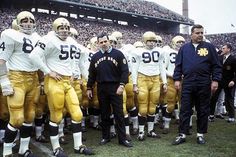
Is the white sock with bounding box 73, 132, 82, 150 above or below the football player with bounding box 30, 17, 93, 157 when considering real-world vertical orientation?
A: below

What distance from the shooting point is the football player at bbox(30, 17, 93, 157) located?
5086mm

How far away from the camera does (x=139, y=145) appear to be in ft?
19.3

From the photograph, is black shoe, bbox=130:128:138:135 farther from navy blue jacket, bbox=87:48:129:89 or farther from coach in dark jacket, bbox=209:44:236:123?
coach in dark jacket, bbox=209:44:236:123

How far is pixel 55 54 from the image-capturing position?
17.3 ft

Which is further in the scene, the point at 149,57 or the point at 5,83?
the point at 149,57

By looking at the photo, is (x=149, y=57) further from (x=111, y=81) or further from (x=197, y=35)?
(x=111, y=81)

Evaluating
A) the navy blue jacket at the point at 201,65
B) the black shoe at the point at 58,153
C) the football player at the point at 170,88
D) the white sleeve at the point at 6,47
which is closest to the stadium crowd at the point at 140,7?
the football player at the point at 170,88

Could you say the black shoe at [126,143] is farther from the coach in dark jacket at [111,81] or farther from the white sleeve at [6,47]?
the white sleeve at [6,47]

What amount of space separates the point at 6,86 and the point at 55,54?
0.93 metres

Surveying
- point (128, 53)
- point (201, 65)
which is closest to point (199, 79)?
point (201, 65)

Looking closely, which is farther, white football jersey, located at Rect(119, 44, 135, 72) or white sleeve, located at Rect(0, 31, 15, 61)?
white football jersey, located at Rect(119, 44, 135, 72)

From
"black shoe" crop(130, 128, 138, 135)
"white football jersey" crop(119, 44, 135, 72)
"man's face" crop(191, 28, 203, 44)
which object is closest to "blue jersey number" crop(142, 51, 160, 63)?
"white football jersey" crop(119, 44, 135, 72)

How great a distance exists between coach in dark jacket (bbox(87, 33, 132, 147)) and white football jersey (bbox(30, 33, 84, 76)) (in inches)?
26.6

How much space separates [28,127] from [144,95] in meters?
2.35
